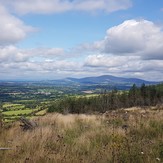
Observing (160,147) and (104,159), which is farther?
(160,147)

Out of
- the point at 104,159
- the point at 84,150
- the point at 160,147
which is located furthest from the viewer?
the point at 84,150

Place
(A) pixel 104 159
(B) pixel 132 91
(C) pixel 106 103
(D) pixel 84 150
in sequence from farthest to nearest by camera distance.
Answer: (B) pixel 132 91, (C) pixel 106 103, (D) pixel 84 150, (A) pixel 104 159

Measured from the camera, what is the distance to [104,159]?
564 cm

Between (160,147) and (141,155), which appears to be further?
(160,147)

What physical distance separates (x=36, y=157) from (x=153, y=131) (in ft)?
12.8

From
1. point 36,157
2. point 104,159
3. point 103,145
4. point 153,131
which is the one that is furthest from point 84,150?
point 153,131

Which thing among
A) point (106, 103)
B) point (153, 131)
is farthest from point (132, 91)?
point (153, 131)

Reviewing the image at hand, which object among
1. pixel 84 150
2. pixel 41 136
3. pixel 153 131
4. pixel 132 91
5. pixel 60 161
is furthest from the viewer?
pixel 132 91

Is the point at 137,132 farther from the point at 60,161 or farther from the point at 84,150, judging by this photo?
the point at 60,161

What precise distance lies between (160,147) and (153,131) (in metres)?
2.09

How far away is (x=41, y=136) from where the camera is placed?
746cm

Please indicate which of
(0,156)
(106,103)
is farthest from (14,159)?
(106,103)

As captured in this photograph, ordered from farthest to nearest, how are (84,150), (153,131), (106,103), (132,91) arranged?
(132,91) → (106,103) → (153,131) → (84,150)

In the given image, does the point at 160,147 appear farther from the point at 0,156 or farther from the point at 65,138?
the point at 0,156
